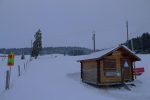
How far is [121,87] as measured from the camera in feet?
69.1

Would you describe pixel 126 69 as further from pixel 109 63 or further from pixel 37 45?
pixel 37 45

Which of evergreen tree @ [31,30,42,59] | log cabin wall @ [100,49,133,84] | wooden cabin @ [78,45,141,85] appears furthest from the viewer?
evergreen tree @ [31,30,42,59]

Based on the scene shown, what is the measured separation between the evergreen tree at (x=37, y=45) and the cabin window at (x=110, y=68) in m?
47.0

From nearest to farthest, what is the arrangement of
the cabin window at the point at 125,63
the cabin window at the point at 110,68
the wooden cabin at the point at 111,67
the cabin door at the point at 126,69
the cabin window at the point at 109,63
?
the wooden cabin at the point at 111,67, the cabin window at the point at 110,68, the cabin window at the point at 109,63, the cabin door at the point at 126,69, the cabin window at the point at 125,63

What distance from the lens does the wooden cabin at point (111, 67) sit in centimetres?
2069

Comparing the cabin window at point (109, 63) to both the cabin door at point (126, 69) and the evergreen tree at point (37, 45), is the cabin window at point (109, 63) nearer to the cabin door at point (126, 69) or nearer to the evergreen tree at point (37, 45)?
the cabin door at point (126, 69)

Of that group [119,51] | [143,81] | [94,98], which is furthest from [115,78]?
[94,98]

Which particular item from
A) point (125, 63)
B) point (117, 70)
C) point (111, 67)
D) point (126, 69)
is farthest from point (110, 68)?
point (126, 69)

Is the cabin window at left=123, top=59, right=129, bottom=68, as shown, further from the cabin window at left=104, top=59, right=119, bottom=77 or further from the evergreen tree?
the evergreen tree

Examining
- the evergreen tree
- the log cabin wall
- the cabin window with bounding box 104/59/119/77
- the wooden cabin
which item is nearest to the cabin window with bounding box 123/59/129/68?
the wooden cabin

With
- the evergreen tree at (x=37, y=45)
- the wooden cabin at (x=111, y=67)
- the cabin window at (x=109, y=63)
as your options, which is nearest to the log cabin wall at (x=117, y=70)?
the wooden cabin at (x=111, y=67)

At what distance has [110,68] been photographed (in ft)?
69.4

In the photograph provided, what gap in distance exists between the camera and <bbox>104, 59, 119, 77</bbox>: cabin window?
68.7 feet

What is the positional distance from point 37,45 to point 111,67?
4952 centimetres
